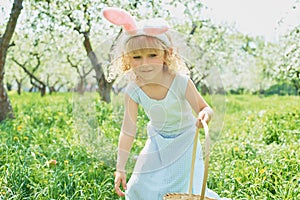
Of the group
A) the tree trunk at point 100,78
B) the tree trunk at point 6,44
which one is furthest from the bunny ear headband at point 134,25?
the tree trunk at point 6,44

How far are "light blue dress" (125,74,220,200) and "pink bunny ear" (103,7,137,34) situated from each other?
1.35 feet

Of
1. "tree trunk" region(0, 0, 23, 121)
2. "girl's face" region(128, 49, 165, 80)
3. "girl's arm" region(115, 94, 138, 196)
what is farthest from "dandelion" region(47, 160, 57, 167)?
"tree trunk" region(0, 0, 23, 121)

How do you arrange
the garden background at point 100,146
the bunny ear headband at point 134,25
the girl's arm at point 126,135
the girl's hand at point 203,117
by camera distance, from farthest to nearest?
the garden background at point 100,146
the girl's arm at point 126,135
the bunny ear headband at point 134,25
the girl's hand at point 203,117

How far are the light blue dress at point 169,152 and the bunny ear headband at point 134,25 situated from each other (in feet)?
1.12

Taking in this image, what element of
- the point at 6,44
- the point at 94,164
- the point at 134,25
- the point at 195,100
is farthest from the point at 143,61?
the point at 6,44

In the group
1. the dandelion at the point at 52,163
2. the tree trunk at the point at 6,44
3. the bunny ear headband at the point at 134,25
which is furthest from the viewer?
the tree trunk at the point at 6,44

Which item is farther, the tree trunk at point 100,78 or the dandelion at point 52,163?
the dandelion at point 52,163

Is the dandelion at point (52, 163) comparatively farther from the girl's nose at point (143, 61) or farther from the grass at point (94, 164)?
the girl's nose at point (143, 61)

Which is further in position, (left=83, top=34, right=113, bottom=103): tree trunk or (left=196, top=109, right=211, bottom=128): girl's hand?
(left=83, top=34, right=113, bottom=103): tree trunk

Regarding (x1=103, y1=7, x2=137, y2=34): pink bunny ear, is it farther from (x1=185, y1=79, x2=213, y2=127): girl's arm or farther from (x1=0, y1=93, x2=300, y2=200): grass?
(x1=0, y1=93, x2=300, y2=200): grass

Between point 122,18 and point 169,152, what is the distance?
2.78ft

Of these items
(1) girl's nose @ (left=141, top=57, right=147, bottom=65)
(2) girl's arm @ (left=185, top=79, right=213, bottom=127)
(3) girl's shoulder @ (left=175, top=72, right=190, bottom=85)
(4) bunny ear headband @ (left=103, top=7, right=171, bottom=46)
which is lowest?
(2) girl's arm @ (left=185, top=79, right=213, bottom=127)

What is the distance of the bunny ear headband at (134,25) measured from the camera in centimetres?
264

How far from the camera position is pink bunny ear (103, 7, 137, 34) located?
2674 millimetres
